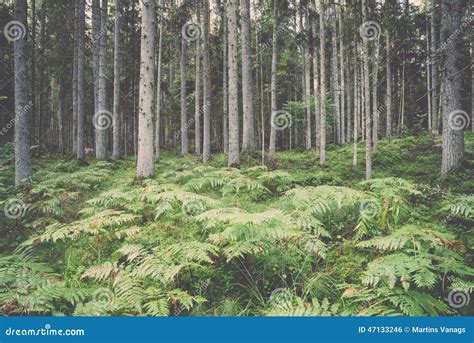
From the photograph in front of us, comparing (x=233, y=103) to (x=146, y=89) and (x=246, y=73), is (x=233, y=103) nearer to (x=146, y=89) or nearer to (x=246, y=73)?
(x=246, y=73)

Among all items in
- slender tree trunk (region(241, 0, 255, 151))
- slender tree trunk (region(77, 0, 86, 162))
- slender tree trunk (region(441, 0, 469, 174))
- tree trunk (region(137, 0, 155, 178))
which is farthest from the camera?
slender tree trunk (region(77, 0, 86, 162))

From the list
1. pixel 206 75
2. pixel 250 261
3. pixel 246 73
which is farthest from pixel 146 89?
pixel 250 261

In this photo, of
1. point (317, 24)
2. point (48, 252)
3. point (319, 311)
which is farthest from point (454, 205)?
point (317, 24)

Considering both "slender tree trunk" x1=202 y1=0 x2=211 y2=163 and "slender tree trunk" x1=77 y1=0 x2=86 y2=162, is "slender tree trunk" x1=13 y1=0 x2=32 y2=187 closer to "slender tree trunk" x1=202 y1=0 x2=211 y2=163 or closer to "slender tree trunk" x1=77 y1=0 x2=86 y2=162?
"slender tree trunk" x1=77 y1=0 x2=86 y2=162

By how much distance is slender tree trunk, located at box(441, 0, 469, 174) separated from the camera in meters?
8.30

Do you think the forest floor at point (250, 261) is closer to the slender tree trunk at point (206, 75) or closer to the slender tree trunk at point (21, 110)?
the slender tree trunk at point (21, 110)

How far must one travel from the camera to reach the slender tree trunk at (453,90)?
8305 millimetres

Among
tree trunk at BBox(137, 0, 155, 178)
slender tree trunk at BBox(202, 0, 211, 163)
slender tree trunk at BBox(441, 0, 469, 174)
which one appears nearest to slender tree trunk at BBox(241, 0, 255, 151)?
slender tree trunk at BBox(202, 0, 211, 163)

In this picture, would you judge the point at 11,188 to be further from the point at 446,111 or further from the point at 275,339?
the point at 446,111

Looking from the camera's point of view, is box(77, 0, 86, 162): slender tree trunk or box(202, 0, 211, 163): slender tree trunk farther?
box(77, 0, 86, 162): slender tree trunk

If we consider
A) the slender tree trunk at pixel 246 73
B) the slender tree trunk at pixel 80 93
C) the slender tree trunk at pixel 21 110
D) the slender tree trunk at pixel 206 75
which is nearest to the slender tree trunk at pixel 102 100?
the slender tree trunk at pixel 80 93

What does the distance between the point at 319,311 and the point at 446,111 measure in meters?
A: 7.97

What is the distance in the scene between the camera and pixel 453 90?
27.8 feet

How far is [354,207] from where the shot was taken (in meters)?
5.36
